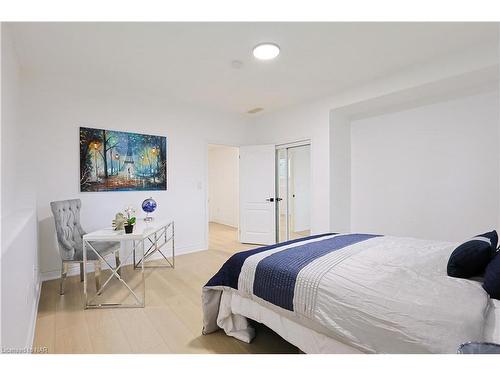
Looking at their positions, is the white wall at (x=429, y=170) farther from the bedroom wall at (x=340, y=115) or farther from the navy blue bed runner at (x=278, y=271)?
the navy blue bed runner at (x=278, y=271)

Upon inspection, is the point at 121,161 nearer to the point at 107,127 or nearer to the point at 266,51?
the point at 107,127

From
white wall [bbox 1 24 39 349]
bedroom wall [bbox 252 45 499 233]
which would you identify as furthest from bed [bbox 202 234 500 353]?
bedroom wall [bbox 252 45 499 233]

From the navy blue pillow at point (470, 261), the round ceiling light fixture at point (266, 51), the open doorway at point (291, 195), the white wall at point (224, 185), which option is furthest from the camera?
the white wall at point (224, 185)

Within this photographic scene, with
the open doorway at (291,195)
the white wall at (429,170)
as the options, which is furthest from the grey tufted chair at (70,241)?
the white wall at (429,170)

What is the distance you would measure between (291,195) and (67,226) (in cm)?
339

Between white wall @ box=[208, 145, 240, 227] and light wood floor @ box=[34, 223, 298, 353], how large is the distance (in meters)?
4.17

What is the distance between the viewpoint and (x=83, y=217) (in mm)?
3246

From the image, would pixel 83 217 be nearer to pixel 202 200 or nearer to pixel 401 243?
pixel 202 200

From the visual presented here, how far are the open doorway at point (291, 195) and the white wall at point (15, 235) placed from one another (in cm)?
349

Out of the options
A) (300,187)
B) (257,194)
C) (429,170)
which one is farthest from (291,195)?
(429,170)

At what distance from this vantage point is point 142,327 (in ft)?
6.57

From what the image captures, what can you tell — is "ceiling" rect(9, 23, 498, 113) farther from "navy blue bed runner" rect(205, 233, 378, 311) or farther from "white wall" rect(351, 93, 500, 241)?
"navy blue bed runner" rect(205, 233, 378, 311)

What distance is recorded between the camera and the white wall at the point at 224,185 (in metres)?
6.98

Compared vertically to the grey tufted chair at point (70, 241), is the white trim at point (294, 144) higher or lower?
higher
